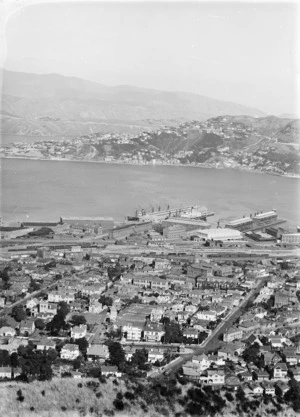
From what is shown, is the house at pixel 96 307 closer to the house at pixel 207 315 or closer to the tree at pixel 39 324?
the tree at pixel 39 324

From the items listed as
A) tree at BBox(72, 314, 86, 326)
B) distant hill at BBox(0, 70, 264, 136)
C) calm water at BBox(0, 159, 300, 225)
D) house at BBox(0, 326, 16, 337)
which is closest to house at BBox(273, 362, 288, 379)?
tree at BBox(72, 314, 86, 326)

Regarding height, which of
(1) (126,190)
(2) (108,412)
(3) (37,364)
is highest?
(1) (126,190)

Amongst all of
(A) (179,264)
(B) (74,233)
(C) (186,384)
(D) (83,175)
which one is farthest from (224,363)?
(D) (83,175)

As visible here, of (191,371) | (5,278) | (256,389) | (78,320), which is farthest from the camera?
(5,278)

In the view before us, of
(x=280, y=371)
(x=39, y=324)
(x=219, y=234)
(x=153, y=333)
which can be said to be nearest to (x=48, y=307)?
(x=39, y=324)

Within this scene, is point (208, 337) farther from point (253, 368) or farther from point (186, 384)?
point (186, 384)

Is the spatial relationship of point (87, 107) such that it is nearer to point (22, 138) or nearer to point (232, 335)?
point (22, 138)
